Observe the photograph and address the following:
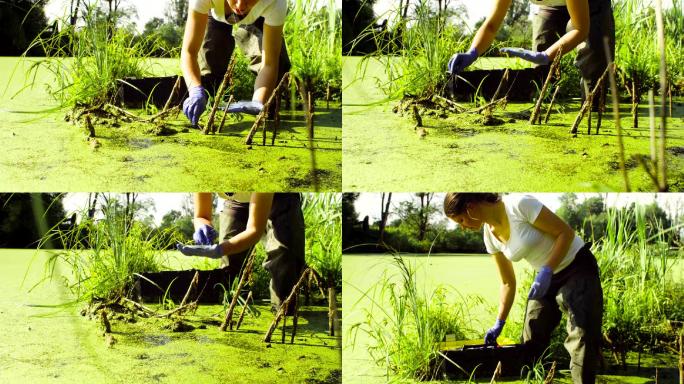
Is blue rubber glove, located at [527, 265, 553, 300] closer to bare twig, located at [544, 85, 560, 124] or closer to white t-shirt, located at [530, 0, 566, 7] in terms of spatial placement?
bare twig, located at [544, 85, 560, 124]

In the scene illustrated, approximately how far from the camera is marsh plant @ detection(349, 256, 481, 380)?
3373 mm

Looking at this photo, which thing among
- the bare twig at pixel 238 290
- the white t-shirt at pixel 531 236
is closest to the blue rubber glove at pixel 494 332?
the white t-shirt at pixel 531 236

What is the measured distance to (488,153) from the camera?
331 centimetres

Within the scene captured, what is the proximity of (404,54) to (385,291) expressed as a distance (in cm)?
98

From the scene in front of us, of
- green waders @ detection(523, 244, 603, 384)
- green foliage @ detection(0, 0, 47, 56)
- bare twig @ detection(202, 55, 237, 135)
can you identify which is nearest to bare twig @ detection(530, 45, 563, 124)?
green waders @ detection(523, 244, 603, 384)

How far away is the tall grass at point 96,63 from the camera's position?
348 cm

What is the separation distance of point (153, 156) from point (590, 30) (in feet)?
6.04

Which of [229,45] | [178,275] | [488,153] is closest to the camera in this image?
[488,153]

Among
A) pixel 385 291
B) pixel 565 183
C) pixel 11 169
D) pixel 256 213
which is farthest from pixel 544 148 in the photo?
pixel 11 169

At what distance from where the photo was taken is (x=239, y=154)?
337cm

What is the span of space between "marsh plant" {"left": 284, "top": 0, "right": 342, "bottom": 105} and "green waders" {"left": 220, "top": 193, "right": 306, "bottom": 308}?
514 mm

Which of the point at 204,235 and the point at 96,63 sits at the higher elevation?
the point at 96,63

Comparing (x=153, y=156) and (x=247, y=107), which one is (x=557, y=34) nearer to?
(x=247, y=107)

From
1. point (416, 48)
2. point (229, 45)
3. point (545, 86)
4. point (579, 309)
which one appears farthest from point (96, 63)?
point (579, 309)
